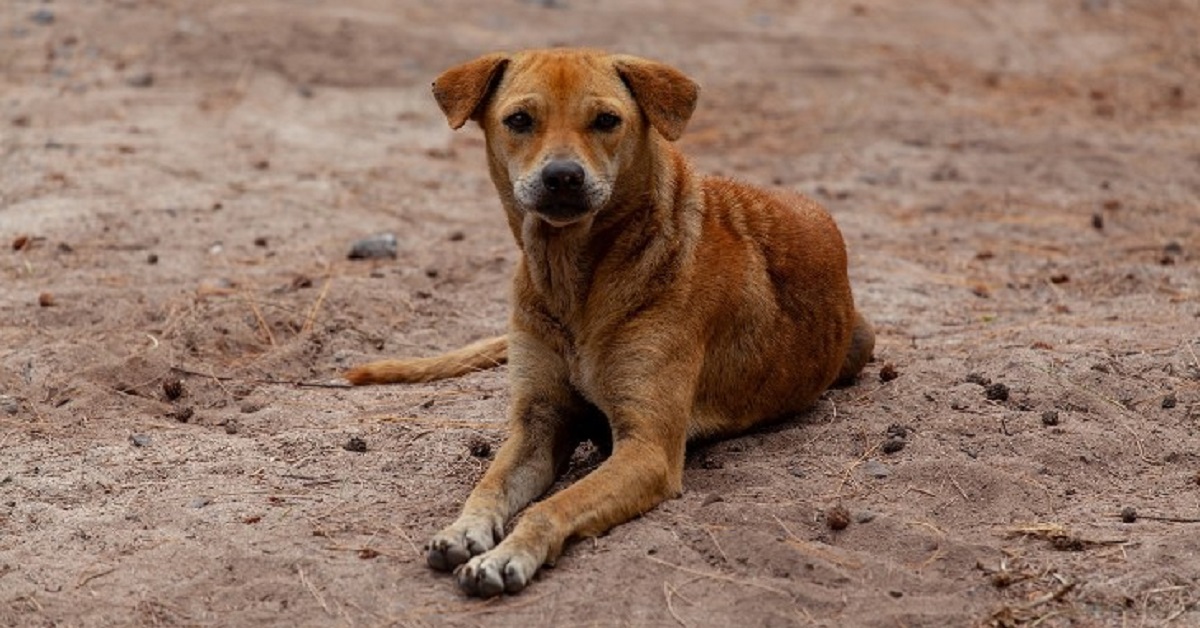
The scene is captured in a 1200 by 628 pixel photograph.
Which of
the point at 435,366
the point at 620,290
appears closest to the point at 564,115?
the point at 620,290

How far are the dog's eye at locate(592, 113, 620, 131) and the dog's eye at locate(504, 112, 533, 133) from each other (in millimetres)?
219

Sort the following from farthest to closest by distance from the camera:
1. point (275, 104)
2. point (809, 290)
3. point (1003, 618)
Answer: point (275, 104) → point (809, 290) → point (1003, 618)

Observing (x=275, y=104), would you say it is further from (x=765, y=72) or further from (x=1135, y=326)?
(x=1135, y=326)

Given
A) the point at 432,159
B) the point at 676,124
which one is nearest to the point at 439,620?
the point at 676,124

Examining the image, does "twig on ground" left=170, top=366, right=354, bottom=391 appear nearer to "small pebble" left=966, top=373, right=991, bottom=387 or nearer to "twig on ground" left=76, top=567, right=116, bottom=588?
"twig on ground" left=76, top=567, right=116, bottom=588

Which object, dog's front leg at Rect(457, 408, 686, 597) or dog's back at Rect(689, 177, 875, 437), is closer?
dog's front leg at Rect(457, 408, 686, 597)

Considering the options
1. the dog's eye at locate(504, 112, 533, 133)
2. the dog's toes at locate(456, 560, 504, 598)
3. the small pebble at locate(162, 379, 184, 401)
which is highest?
the dog's eye at locate(504, 112, 533, 133)

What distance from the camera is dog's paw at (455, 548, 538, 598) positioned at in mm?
4754

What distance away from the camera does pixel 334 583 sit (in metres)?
4.84

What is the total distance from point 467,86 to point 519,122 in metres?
0.37

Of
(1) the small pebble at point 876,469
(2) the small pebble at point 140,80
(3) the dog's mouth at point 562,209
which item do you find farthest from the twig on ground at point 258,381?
(2) the small pebble at point 140,80

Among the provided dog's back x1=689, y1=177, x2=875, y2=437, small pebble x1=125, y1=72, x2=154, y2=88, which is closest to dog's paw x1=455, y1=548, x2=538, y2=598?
dog's back x1=689, y1=177, x2=875, y2=437

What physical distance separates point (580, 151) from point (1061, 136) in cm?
727

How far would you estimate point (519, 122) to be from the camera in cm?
566
